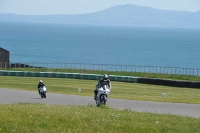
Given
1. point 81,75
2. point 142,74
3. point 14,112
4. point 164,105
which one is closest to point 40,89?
point 164,105

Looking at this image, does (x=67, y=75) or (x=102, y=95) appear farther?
(x=67, y=75)

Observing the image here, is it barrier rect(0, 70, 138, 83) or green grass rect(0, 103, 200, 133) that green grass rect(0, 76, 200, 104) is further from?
green grass rect(0, 103, 200, 133)

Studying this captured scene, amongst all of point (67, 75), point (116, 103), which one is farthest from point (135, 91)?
point (67, 75)

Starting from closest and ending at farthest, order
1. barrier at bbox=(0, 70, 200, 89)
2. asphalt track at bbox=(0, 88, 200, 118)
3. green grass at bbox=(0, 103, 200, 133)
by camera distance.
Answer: green grass at bbox=(0, 103, 200, 133) → asphalt track at bbox=(0, 88, 200, 118) → barrier at bbox=(0, 70, 200, 89)

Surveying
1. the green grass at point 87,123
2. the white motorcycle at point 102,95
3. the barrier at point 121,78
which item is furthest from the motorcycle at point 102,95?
the barrier at point 121,78

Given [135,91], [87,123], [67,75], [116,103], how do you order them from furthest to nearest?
[67,75]
[135,91]
[116,103]
[87,123]

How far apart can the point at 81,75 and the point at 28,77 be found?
17.3 ft

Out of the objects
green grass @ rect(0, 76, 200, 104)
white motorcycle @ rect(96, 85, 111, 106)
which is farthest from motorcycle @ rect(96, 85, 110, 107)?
green grass @ rect(0, 76, 200, 104)

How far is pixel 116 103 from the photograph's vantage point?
3008cm

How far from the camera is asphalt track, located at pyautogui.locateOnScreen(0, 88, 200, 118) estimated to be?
998 inches

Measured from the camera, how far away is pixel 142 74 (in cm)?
6338

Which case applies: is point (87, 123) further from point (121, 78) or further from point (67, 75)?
point (67, 75)

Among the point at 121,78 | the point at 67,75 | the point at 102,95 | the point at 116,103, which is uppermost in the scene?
the point at 67,75

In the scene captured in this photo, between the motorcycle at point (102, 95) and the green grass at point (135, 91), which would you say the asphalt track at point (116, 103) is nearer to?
the motorcycle at point (102, 95)
